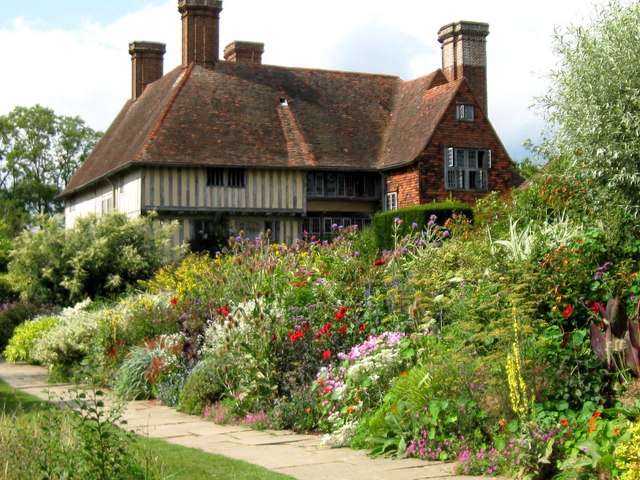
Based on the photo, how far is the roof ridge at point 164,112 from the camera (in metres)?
28.7

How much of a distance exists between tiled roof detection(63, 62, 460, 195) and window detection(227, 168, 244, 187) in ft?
1.83

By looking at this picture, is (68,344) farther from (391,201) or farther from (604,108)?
(391,201)

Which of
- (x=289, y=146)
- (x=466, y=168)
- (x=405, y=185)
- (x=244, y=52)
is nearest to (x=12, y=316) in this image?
(x=289, y=146)

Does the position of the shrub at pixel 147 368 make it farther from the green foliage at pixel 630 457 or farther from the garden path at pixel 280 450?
the green foliage at pixel 630 457

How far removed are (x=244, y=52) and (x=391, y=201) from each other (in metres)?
9.33

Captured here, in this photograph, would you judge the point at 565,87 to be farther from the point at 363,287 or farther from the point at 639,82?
the point at 363,287

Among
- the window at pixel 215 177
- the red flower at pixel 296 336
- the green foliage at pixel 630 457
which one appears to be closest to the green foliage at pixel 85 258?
the window at pixel 215 177

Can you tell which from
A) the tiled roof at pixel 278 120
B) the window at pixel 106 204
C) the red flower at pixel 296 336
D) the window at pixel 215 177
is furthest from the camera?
the window at pixel 106 204

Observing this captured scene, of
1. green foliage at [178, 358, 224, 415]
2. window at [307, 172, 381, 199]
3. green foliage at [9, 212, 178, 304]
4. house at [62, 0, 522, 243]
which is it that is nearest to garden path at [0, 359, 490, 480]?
green foliage at [178, 358, 224, 415]

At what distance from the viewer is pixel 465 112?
30797mm

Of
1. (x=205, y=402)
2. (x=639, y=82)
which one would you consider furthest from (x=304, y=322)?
(x=639, y=82)

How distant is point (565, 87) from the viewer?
10891 millimetres

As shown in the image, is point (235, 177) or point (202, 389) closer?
point (202, 389)

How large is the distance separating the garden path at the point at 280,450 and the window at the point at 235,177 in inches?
750
